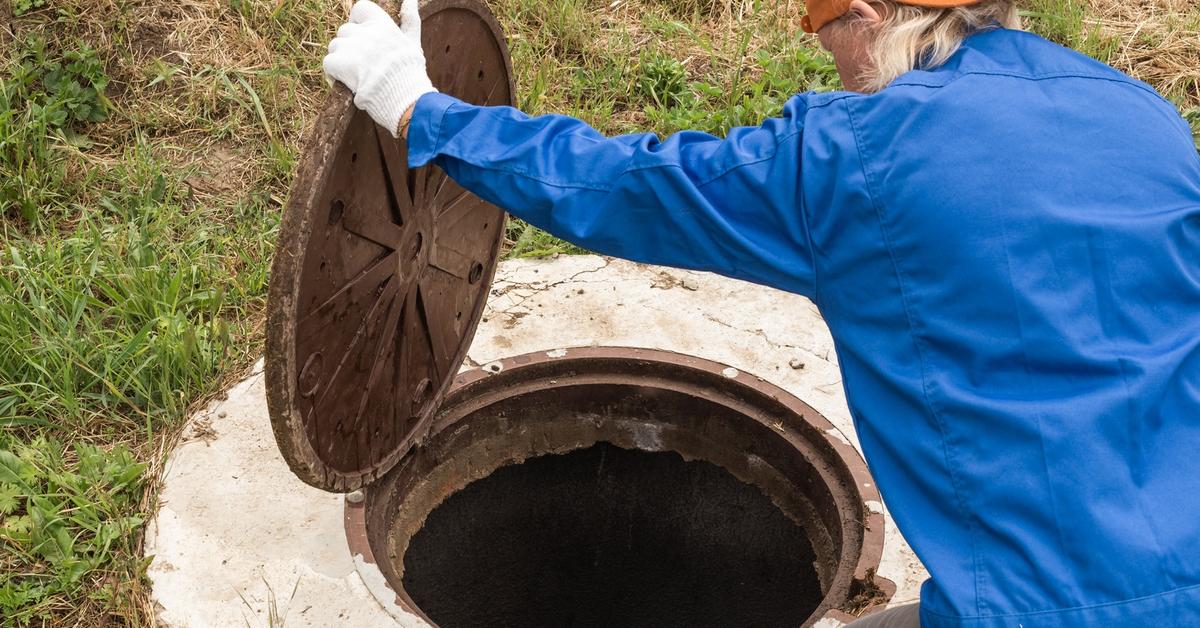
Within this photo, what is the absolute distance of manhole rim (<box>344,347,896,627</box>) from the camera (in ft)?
8.40

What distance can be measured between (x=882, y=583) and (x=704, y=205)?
1183 millimetres

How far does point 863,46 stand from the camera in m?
1.95

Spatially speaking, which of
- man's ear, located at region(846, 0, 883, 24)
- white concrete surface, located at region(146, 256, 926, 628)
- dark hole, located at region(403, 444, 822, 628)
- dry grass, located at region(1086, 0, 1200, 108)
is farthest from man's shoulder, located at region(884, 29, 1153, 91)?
dry grass, located at region(1086, 0, 1200, 108)

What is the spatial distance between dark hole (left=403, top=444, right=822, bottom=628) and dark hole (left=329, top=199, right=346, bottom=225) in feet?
4.31

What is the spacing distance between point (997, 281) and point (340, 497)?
1703 mm

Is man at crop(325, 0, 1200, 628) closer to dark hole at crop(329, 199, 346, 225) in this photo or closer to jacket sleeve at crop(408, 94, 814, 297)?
jacket sleeve at crop(408, 94, 814, 297)

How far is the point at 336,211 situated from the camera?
6.97 feet

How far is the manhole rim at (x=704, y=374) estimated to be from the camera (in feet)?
8.40

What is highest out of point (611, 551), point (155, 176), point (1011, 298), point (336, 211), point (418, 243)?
point (1011, 298)

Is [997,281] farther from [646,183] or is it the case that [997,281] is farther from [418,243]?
[418,243]

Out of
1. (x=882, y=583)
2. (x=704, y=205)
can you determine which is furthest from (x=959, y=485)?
(x=882, y=583)

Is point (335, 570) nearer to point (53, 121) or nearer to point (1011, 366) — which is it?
point (1011, 366)

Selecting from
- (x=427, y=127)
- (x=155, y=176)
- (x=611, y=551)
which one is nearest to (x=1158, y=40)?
(x=611, y=551)

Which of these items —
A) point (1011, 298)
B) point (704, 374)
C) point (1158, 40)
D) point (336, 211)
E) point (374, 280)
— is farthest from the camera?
point (1158, 40)
